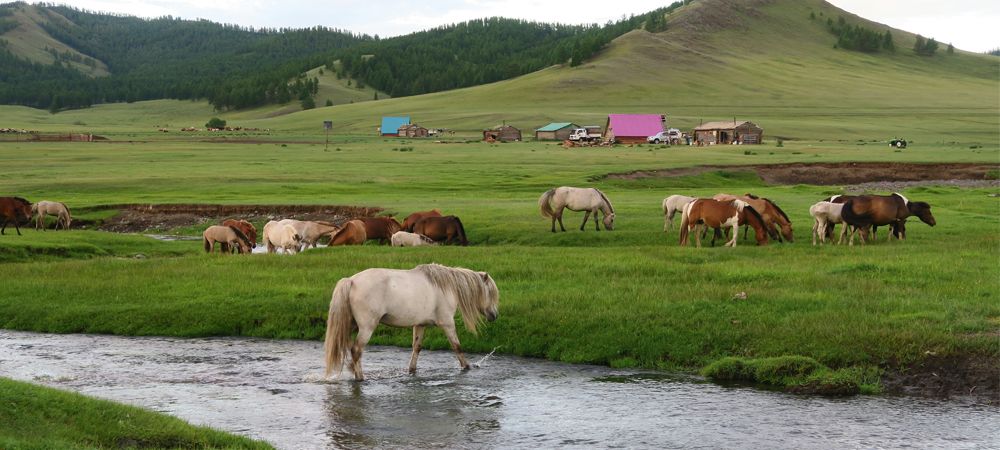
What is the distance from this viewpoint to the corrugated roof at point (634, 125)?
12725 centimetres

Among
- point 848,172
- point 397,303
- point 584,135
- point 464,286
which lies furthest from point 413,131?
point 397,303

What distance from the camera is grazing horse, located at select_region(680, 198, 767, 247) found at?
27.7 m

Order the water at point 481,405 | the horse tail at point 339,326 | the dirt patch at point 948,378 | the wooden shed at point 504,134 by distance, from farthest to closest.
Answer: the wooden shed at point 504,134
the horse tail at point 339,326
the dirt patch at point 948,378
the water at point 481,405

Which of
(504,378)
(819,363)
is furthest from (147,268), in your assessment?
(819,363)

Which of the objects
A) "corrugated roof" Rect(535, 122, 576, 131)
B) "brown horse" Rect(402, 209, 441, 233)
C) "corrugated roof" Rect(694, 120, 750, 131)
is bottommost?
"brown horse" Rect(402, 209, 441, 233)

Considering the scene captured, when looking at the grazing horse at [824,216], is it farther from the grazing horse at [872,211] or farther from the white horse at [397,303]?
Answer: the white horse at [397,303]

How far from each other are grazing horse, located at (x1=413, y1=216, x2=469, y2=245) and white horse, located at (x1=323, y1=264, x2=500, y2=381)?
14791 millimetres

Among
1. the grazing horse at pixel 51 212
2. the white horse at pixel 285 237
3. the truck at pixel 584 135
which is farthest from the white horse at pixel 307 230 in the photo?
the truck at pixel 584 135

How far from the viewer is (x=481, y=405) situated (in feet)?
47.0

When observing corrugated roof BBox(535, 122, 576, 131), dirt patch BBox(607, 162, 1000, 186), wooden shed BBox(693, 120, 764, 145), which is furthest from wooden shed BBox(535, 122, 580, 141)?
dirt patch BBox(607, 162, 1000, 186)

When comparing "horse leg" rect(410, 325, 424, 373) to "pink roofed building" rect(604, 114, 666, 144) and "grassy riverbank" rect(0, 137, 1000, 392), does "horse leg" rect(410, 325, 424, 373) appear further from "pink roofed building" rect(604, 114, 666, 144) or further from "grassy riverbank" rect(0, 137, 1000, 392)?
"pink roofed building" rect(604, 114, 666, 144)

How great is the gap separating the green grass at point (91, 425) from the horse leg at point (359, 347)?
11.5 feet

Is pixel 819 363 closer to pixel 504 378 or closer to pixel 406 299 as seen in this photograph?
pixel 504 378

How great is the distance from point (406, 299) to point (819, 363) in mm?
6556
